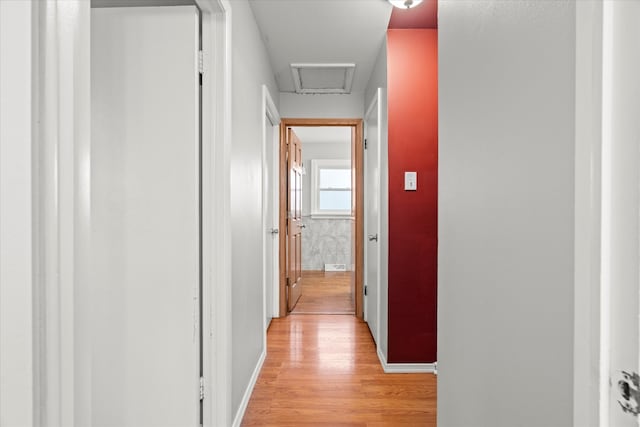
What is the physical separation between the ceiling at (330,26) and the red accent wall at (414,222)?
24 centimetres

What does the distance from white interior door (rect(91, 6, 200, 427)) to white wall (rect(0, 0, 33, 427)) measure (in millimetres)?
1114

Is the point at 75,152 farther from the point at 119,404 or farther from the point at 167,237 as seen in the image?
the point at 119,404

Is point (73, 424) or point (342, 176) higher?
point (342, 176)

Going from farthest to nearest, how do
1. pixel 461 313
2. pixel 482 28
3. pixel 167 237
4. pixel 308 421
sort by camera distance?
1. pixel 308 421
2. pixel 167 237
3. pixel 461 313
4. pixel 482 28

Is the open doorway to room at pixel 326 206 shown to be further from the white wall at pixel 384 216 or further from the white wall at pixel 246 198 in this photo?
the white wall at pixel 246 198

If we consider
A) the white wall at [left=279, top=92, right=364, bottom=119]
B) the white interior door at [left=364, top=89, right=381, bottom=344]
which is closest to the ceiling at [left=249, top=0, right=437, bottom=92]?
the white interior door at [left=364, top=89, right=381, bottom=344]

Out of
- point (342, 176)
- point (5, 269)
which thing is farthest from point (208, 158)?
point (342, 176)

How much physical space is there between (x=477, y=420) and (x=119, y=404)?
4.80ft

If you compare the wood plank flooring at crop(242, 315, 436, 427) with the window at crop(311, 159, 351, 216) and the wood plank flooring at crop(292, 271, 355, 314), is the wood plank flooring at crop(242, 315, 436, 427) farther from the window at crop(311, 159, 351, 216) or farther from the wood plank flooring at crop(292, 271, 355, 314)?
the window at crop(311, 159, 351, 216)

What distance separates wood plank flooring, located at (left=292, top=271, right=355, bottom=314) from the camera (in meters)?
4.46

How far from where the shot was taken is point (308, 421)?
2088 millimetres

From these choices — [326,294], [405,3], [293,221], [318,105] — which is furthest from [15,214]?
[326,294]

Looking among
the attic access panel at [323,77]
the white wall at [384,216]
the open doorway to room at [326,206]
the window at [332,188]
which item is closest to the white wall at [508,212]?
the white wall at [384,216]

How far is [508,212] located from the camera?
938 millimetres
